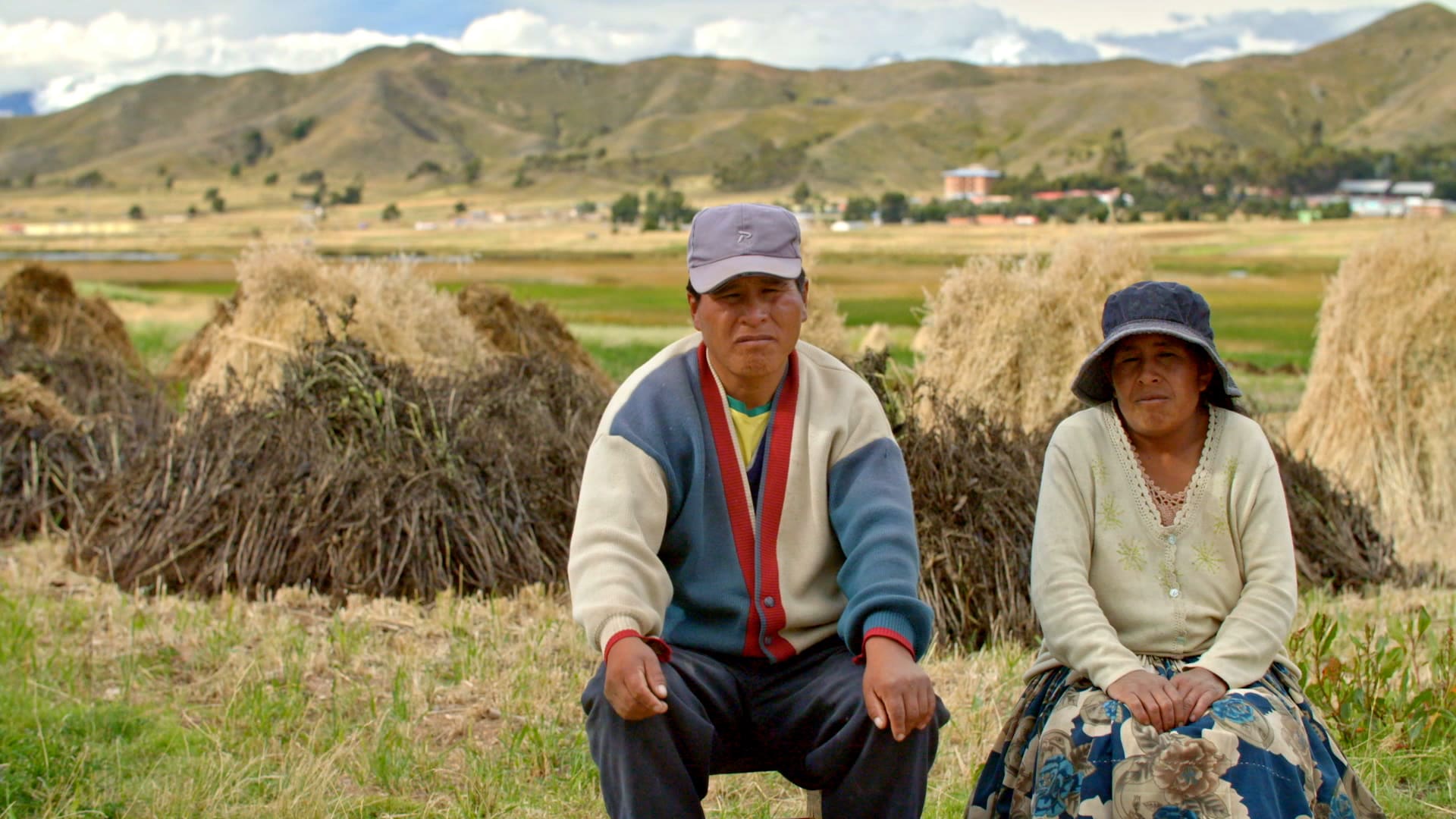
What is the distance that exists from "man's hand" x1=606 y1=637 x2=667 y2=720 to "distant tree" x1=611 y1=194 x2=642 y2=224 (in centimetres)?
7941

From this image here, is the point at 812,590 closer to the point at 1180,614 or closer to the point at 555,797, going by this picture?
the point at 1180,614

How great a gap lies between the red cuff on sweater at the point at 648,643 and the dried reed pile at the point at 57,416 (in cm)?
504

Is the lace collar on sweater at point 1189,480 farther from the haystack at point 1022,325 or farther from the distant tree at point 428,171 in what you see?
the distant tree at point 428,171

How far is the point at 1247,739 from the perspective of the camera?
8.56 feet

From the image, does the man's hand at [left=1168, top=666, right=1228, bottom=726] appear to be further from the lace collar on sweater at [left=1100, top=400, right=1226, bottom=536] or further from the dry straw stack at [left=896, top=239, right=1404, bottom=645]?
the dry straw stack at [left=896, top=239, right=1404, bottom=645]

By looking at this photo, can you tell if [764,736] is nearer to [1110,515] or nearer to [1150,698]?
[1150,698]

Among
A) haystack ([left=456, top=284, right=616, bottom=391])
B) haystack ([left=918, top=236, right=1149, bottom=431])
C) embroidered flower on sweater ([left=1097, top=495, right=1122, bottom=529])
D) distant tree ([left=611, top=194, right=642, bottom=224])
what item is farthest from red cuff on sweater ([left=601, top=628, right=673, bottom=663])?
distant tree ([left=611, top=194, right=642, bottom=224])

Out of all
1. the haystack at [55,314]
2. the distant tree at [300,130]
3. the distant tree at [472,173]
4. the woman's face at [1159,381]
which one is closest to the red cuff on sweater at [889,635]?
the woman's face at [1159,381]

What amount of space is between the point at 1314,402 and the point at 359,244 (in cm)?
5927

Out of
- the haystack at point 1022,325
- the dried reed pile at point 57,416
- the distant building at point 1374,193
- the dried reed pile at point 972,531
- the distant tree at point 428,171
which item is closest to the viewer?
the dried reed pile at point 972,531

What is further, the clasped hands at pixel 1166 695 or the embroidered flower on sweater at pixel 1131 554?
the embroidered flower on sweater at pixel 1131 554

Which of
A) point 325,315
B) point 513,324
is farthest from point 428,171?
point 325,315

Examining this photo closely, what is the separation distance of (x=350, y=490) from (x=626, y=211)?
79768 millimetres

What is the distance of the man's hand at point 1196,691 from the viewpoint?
266 cm
